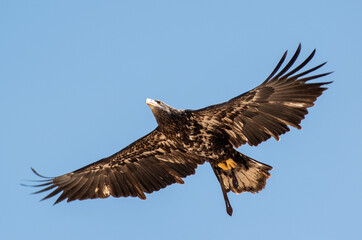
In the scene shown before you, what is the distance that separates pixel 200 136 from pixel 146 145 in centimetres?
174

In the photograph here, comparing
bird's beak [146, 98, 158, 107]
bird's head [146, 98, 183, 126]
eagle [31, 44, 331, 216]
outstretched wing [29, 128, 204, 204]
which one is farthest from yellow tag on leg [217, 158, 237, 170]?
bird's beak [146, 98, 158, 107]

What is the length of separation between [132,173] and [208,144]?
8.23 ft

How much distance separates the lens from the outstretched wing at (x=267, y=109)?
13.6m

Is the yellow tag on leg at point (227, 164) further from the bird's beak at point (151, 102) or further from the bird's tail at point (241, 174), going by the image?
the bird's beak at point (151, 102)

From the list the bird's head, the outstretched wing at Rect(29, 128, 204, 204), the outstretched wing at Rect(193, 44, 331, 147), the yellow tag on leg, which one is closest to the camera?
the outstretched wing at Rect(193, 44, 331, 147)

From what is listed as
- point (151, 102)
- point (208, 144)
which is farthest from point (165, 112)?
point (208, 144)

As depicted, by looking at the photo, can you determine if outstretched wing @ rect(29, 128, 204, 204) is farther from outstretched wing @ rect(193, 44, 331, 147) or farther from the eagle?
outstretched wing @ rect(193, 44, 331, 147)

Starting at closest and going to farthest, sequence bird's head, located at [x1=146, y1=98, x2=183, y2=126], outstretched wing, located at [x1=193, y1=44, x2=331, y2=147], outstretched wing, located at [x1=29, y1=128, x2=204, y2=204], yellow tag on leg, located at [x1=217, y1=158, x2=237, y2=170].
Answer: outstretched wing, located at [x1=193, y1=44, x2=331, y2=147] → bird's head, located at [x1=146, y1=98, x2=183, y2=126] → yellow tag on leg, located at [x1=217, y1=158, x2=237, y2=170] → outstretched wing, located at [x1=29, y1=128, x2=204, y2=204]

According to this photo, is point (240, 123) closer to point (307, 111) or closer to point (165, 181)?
point (307, 111)

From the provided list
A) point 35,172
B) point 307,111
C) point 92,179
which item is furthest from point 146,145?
point 307,111

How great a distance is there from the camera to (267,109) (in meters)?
14.1

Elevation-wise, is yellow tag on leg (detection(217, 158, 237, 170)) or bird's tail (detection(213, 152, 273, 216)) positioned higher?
yellow tag on leg (detection(217, 158, 237, 170))

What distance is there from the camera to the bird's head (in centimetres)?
1445

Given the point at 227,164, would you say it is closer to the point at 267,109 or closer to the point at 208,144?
the point at 208,144
